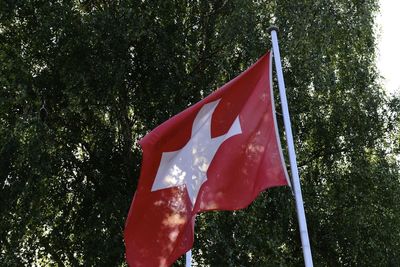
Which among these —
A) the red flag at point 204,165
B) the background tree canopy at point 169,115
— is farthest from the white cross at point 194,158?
the background tree canopy at point 169,115

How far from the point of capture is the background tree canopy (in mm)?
10234

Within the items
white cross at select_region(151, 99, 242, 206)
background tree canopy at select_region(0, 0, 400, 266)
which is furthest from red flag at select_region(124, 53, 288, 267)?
background tree canopy at select_region(0, 0, 400, 266)

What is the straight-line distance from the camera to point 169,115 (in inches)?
441

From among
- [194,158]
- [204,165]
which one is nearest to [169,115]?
[194,158]

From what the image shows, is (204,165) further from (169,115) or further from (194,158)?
(169,115)

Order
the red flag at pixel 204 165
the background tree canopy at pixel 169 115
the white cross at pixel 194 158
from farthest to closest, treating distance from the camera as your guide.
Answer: the background tree canopy at pixel 169 115 < the white cross at pixel 194 158 < the red flag at pixel 204 165

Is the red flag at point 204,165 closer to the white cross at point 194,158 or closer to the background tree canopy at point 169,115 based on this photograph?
the white cross at point 194,158

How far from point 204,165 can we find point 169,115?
5410 mm

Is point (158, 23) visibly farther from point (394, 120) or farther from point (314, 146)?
point (394, 120)

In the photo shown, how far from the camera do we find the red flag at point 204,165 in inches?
217

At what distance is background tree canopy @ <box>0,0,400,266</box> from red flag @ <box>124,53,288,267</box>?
4.28 meters

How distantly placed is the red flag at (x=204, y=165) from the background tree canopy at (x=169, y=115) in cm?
428

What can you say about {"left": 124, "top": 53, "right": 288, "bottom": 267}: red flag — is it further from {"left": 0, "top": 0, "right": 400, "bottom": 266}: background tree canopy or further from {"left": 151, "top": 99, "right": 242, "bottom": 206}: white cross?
{"left": 0, "top": 0, "right": 400, "bottom": 266}: background tree canopy

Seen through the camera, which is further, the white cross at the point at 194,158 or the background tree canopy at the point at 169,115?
the background tree canopy at the point at 169,115
